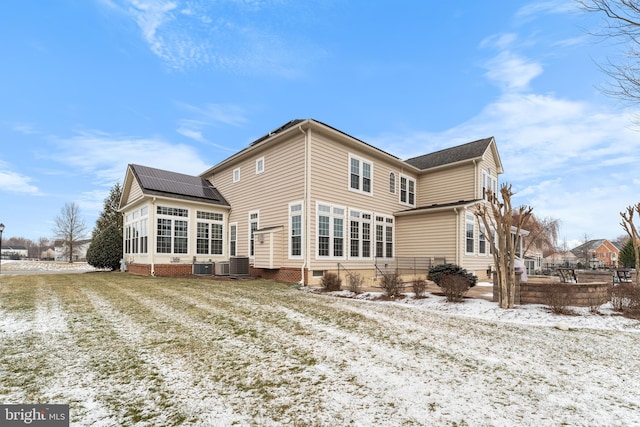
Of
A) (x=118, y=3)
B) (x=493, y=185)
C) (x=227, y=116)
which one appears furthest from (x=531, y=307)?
(x=227, y=116)

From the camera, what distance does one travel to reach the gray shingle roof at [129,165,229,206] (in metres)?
17.2

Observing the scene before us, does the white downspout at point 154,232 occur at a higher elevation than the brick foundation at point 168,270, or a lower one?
higher

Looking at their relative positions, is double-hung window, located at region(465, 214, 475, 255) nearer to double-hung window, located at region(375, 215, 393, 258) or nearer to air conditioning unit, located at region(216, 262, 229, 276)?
double-hung window, located at region(375, 215, 393, 258)

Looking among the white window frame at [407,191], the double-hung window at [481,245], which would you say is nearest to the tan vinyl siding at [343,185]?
the white window frame at [407,191]

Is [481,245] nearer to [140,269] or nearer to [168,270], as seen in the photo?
[168,270]

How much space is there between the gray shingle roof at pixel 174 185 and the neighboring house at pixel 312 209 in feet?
0.26

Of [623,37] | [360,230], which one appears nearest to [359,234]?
[360,230]

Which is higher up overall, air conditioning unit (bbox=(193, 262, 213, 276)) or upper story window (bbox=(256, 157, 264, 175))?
upper story window (bbox=(256, 157, 264, 175))

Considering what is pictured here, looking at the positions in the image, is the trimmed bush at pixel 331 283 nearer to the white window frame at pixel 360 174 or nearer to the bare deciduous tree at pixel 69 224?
the white window frame at pixel 360 174

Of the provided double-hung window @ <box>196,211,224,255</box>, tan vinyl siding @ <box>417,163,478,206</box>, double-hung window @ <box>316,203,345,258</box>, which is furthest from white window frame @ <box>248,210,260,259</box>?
tan vinyl siding @ <box>417,163,478,206</box>

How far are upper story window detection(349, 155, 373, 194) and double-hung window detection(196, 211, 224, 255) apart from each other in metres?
8.44

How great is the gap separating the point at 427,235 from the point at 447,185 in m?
4.13

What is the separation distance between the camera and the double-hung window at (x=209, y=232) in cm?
1814

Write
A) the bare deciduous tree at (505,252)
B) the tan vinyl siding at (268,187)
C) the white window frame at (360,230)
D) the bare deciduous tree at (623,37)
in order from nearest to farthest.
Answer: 1. the bare deciduous tree at (623,37)
2. the bare deciduous tree at (505,252)
3. the tan vinyl siding at (268,187)
4. the white window frame at (360,230)
